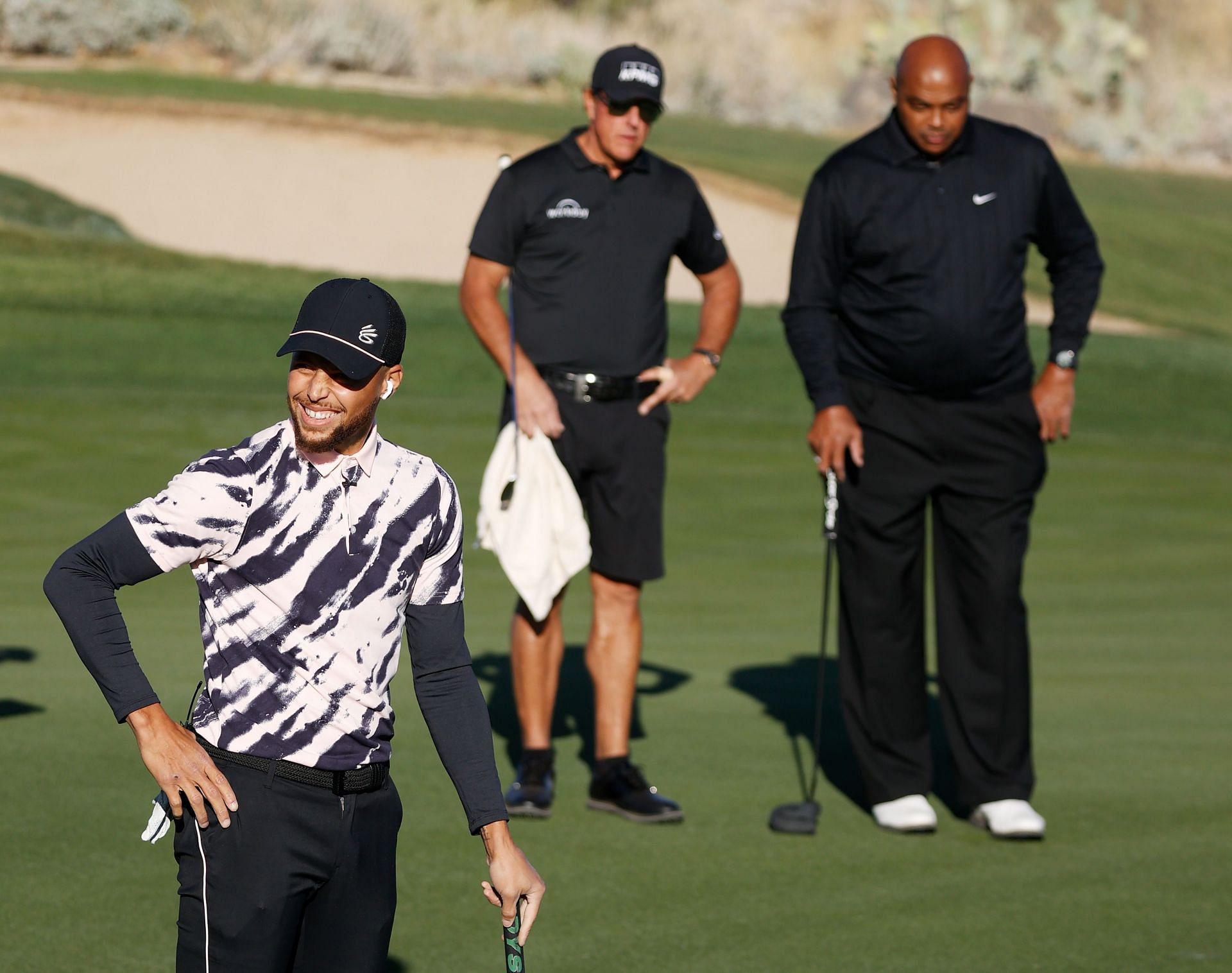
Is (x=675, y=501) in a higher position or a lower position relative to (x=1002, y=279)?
lower

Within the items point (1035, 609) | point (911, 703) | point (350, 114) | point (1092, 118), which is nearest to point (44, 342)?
point (1035, 609)

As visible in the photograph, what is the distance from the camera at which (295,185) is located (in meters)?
29.5

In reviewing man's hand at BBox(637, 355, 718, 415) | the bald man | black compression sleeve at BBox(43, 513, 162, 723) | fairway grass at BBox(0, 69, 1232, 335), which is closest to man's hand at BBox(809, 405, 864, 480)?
the bald man

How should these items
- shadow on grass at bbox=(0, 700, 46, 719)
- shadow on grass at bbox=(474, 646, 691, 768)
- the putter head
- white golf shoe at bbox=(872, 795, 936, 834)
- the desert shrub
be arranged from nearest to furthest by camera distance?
the putter head, white golf shoe at bbox=(872, 795, 936, 834), shadow on grass at bbox=(0, 700, 46, 719), shadow on grass at bbox=(474, 646, 691, 768), the desert shrub

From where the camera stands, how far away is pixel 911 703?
6203 mm

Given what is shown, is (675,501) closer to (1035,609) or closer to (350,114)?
(1035,609)

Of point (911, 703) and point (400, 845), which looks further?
point (911, 703)

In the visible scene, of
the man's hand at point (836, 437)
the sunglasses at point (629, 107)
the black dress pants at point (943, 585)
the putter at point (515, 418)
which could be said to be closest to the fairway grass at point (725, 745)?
the black dress pants at point (943, 585)

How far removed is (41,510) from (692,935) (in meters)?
7.20

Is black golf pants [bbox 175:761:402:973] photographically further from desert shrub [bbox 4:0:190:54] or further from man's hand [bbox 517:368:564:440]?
desert shrub [bbox 4:0:190:54]

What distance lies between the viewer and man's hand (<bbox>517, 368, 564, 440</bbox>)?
6.05 metres

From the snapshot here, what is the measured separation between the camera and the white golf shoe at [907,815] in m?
5.93

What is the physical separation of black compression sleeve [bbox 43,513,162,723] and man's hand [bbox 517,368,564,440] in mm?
2992

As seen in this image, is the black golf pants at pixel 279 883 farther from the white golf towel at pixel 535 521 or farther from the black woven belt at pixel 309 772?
the white golf towel at pixel 535 521
